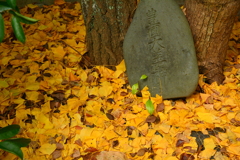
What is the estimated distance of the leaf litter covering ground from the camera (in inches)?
88.6

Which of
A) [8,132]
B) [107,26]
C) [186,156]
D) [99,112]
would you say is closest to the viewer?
[8,132]

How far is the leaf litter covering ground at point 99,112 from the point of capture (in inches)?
88.6

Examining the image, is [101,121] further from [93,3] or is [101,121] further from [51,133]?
[93,3]

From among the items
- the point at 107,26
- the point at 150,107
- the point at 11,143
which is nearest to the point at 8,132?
the point at 11,143

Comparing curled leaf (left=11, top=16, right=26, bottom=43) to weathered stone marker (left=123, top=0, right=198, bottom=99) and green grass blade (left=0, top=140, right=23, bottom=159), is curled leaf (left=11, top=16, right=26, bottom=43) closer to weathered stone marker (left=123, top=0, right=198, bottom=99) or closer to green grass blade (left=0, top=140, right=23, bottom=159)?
green grass blade (left=0, top=140, right=23, bottom=159)

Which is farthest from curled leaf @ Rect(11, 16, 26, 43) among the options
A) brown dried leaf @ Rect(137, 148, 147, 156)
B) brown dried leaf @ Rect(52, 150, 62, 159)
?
brown dried leaf @ Rect(137, 148, 147, 156)

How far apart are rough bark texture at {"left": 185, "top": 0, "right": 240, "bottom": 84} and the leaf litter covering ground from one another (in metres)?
0.13

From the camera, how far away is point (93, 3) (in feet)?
8.48

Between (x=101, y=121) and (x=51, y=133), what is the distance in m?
0.40

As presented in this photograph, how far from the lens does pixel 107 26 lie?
105 inches

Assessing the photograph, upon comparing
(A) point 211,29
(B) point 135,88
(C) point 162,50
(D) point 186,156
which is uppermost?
(A) point 211,29

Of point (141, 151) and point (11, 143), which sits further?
point (141, 151)

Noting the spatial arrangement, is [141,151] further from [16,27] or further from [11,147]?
[16,27]

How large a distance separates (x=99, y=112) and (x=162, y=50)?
0.72 meters
